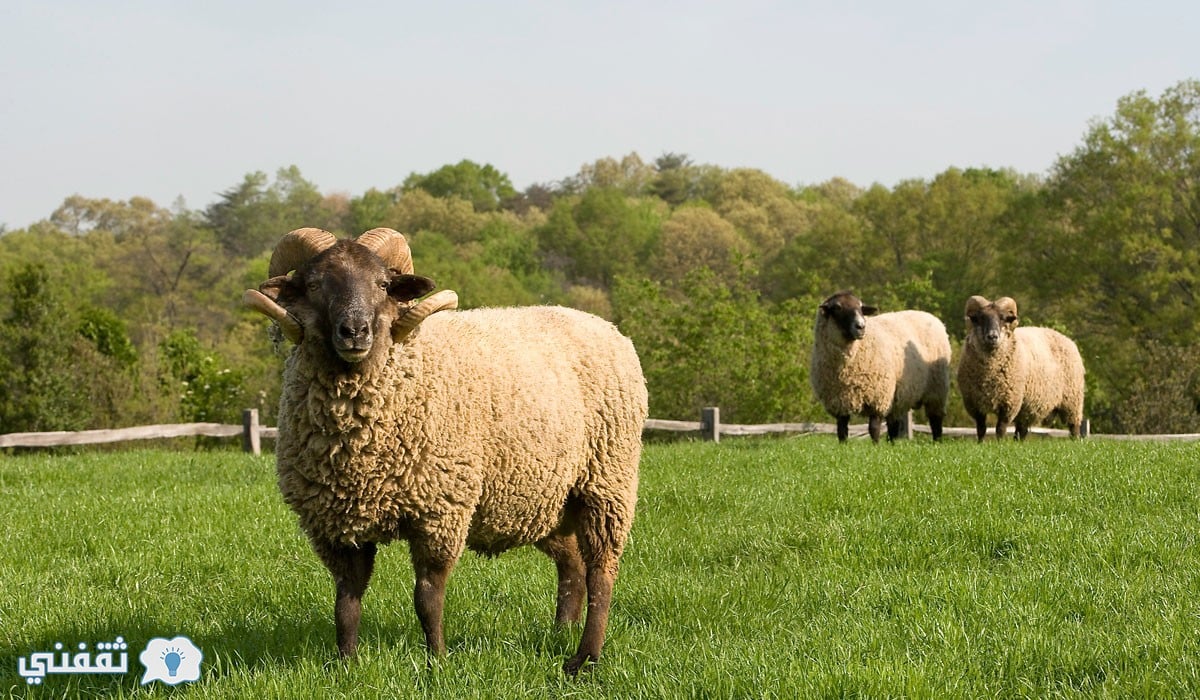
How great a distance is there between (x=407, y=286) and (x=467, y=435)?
814mm

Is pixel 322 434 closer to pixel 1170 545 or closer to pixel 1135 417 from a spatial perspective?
pixel 1170 545

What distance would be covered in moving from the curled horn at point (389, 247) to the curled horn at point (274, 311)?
53 cm

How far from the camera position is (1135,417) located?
28.9m

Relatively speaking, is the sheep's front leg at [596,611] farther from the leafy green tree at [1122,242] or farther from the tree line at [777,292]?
the leafy green tree at [1122,242]

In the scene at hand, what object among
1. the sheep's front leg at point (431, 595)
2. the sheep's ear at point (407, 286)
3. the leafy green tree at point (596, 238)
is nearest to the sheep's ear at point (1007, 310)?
the sheep's ear at point (407, 286)

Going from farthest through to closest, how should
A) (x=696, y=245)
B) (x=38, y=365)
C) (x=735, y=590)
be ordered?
1. (x=696, y=245)
2. (x=38, y=365)
3. (x=735, y=590)

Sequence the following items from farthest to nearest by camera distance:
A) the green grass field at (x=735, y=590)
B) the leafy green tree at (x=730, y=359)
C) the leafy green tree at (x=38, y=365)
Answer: the leafy green tree at (x=38, y=365)
the leafy green tree at (x=730, y=359)
the green grass field at (x=735, y=590)

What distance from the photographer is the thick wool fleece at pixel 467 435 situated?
5.38 m

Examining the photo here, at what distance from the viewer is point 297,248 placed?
18.3 feet

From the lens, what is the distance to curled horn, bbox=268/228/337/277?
5547 millimetres

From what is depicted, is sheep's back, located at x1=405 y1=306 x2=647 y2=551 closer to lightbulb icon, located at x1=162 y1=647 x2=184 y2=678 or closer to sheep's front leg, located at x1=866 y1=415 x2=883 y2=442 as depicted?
lightbulb icon, located at x1=162 y1=647 x2=184 y2=678

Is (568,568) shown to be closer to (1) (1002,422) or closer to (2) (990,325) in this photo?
(2) (990,325)

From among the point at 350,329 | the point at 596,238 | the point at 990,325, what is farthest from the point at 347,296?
the point at 596,238

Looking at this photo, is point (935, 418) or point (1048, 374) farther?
point (935, 418)
